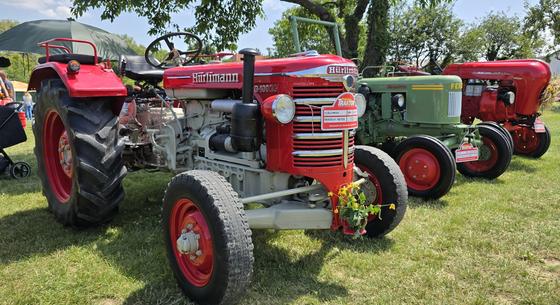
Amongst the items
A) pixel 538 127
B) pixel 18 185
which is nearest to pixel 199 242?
pixel 18 185

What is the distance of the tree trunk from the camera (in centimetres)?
804

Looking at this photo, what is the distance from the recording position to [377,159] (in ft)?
10.7

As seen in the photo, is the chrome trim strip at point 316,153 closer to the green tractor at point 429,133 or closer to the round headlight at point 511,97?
the green tractor at point 429,133

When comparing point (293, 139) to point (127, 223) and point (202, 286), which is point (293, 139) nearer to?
point (202, 286)

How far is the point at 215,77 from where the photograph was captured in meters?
2.99

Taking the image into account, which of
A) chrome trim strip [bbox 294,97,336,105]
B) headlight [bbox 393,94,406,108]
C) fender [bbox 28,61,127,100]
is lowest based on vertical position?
headlight [bbox 393,94,406,108]

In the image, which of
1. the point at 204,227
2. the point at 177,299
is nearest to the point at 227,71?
the point at 204,227

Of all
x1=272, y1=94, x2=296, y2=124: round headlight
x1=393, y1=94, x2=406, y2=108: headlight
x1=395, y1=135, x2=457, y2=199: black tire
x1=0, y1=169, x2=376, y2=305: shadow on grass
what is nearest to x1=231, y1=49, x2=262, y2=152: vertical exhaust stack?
x1=272, y1=94, x2=296, y2=124: round headlight

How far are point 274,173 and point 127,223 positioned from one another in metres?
1.66

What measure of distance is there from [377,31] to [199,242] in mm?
6966

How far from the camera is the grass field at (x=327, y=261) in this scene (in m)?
2.50

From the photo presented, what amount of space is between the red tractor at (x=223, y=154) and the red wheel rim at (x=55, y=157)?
0.03ft

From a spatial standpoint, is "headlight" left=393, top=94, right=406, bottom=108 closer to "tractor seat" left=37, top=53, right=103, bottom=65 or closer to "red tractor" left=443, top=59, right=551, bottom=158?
"red tractor" left=443, top=59, right=551, bottom=158

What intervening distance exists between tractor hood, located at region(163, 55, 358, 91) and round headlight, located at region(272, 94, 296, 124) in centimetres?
17
